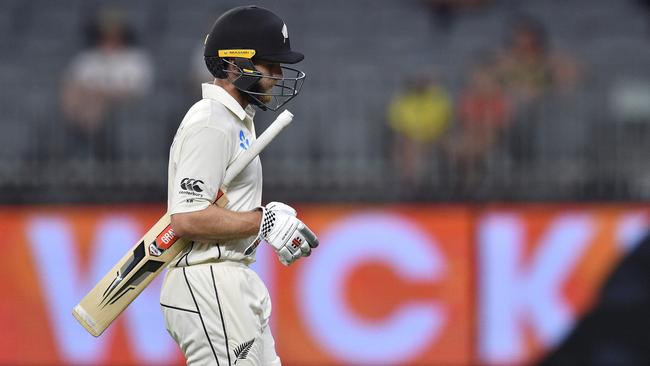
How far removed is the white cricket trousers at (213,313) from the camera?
4.95 metres

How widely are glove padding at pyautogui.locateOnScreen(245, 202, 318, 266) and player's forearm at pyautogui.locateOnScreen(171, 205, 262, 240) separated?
0.15 feet

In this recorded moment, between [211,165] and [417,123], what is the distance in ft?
16.8

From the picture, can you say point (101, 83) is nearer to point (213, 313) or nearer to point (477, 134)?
point (477, 134)

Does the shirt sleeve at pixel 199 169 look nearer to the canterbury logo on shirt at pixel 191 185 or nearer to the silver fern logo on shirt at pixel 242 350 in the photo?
the canterbury logo on shirt at pixel 191 185

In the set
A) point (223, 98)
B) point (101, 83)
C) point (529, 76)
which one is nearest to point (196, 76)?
point (101, 83)

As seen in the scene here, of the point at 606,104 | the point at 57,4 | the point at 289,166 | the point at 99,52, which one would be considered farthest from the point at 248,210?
the point at 57,4

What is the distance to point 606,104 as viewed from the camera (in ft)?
30.6

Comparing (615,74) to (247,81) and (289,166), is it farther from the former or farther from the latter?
(247,81)

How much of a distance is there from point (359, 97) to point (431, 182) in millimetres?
794

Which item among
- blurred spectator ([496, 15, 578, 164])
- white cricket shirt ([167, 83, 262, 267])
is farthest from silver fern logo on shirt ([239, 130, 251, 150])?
blurred spectator ([496, 15, 578, 164])

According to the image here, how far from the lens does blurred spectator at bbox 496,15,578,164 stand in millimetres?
9195

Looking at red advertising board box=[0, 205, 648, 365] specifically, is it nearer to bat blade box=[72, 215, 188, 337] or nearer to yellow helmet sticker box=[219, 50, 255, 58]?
bat blade box=[72, 215, 188, 337]

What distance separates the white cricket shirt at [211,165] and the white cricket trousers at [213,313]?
2.4 inches

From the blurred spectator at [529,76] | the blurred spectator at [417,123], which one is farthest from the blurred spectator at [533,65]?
the blurred spectator at [417,123]
